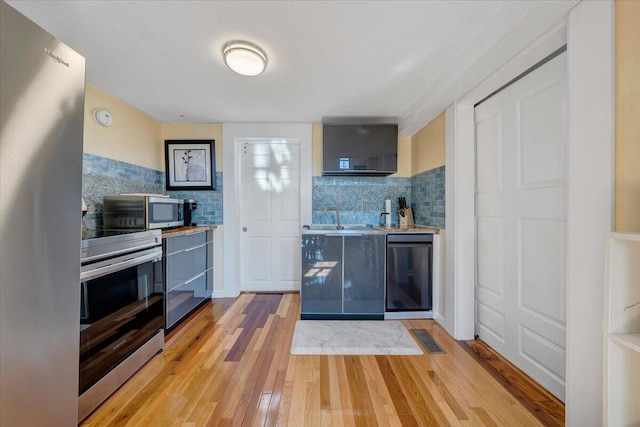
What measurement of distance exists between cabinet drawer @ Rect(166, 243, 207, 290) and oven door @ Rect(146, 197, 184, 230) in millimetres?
327

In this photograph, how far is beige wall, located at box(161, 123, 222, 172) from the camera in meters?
Result: 3.10

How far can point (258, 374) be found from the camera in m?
1.67

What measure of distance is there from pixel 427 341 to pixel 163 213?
2.69 m

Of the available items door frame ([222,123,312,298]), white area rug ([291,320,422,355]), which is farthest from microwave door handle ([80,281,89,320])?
door frame ([222,123,312,298])

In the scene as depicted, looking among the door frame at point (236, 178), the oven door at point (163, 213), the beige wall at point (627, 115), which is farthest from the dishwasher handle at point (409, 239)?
the oven door at point (163, 213)

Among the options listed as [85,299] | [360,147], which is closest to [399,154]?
[360,147]

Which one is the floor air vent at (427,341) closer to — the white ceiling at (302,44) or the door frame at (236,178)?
the door frame at (236,178)

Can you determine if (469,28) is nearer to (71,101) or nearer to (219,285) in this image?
(71,101)

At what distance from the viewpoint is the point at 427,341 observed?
2.11 metres

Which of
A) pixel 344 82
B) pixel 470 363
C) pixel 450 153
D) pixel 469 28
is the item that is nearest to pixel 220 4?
pixel 344 82

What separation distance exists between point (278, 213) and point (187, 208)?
1.09m

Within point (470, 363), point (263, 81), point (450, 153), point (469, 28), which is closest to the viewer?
point (469, 28)

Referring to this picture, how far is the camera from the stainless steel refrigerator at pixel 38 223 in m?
0.86

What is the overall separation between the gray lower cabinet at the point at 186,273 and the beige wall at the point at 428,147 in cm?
265
